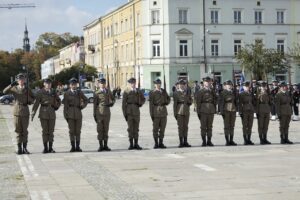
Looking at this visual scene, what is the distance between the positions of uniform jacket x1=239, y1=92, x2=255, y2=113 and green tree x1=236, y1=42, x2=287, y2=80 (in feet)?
105

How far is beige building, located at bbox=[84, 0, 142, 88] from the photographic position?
→ 73.1 meters

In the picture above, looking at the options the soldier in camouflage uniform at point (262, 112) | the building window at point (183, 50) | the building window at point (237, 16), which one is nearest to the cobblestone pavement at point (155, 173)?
the soldier in camouflage uniform at point (262, 112)

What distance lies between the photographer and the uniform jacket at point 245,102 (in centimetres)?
1736

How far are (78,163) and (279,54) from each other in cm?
3938

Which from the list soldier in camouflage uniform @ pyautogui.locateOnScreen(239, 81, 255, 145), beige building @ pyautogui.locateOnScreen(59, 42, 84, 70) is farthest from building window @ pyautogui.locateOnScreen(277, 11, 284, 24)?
soldier in camouflage uniform @ pyautogui.locateOnScreen(239, 81, 255, 145)

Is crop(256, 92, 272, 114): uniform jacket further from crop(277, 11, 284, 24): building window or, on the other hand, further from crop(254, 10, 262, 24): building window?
crop(277, 11, 284, 24): building window

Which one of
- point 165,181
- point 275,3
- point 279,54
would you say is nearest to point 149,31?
point 275,3

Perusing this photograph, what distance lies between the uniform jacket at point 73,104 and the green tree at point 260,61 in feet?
112

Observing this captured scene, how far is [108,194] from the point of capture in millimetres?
10000

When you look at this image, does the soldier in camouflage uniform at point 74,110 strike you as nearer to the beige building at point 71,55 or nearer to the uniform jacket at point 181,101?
the uniform jacket at point 181,101

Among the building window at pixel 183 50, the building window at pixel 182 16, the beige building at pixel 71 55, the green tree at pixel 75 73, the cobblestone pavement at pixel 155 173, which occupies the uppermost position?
the building window at pixel 182 16

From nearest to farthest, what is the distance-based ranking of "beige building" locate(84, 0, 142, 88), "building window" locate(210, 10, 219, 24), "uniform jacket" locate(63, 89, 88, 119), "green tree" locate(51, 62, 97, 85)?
"uniform jacket" locate(63, 89, 88, 119) < "building window" locate(210, 10, 219, 24) < "beige building" locate(84, 0, 142, 88) < "green tree" locate(51, 62, 97, 85)

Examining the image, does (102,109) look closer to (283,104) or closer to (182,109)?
(182,109)

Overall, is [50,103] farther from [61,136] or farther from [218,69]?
[218,69]
